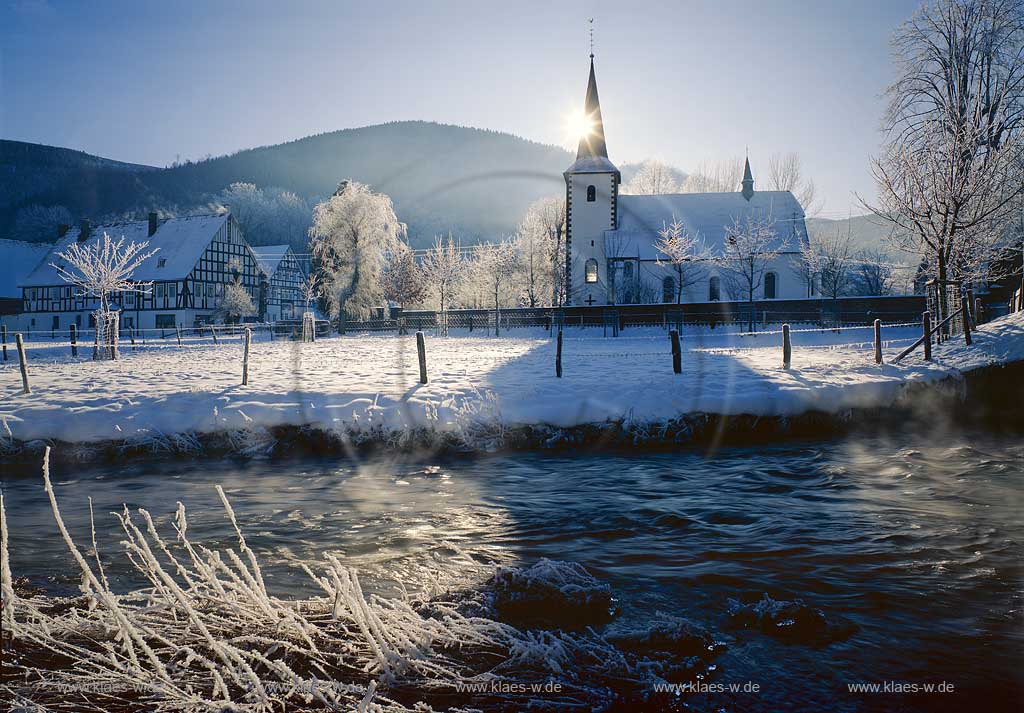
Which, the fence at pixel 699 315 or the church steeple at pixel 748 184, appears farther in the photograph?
the church steeple at pixel 748 184

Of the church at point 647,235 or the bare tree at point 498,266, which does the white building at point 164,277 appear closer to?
the bare tree at point 498,266

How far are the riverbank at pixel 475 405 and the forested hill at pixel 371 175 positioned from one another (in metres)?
98.0

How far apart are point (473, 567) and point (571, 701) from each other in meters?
2.67

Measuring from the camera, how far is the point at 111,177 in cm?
10988

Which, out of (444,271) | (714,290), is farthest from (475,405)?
(444,271)

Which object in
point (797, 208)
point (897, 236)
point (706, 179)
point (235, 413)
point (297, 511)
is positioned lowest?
point (297, 511)

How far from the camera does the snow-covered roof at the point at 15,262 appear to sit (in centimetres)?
6612

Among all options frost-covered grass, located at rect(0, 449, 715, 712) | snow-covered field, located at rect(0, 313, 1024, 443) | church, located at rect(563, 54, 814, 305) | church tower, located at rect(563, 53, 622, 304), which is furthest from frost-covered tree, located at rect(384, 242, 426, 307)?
frost-covered grass, located at rect(0, 449, 715, 712)

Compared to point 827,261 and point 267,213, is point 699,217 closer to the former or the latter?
point 827,261

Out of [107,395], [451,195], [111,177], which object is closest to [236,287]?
[107,395]

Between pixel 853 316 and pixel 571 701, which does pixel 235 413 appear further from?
pixel 853 316

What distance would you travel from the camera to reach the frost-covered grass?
3.25m

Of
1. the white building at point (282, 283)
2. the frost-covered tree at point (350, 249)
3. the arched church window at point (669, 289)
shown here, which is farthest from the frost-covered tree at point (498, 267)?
the white building at point (282, 283)

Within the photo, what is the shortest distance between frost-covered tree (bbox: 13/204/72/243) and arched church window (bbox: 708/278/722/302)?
90066mm
